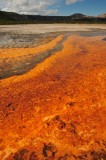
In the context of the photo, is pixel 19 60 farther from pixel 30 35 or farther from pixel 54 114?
pixel 30 35

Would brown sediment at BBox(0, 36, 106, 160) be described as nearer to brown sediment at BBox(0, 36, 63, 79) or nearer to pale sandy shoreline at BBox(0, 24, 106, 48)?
brown sediment at BBox(0, 36, 63, 79)

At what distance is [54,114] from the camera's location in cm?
487

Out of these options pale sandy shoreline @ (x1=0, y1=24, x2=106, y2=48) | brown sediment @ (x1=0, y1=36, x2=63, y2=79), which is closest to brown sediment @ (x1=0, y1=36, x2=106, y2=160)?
brown sediment @ (x1=0, y1=36, x2=63, y2=79)

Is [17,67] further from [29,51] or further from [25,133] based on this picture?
[25,133]

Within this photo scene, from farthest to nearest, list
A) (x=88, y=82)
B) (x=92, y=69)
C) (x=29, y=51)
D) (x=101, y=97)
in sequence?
(x=29, y=51), (x=92, y=69), (x=88, y=82), (x=101, y=97)

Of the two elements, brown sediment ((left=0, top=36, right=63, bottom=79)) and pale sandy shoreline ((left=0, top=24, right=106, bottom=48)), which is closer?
brown sediment ((left=0, top=36, right=63, bottom=79))

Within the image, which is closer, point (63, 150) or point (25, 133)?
point (63, 150)

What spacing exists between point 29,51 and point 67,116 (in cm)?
672

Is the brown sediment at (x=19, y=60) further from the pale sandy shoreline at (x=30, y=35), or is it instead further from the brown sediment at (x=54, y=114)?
the pale sandy shoreline at (x=30, y=35)

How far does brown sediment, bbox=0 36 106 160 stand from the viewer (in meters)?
3.78

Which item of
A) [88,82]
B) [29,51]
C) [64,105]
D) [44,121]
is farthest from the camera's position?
[29,51]

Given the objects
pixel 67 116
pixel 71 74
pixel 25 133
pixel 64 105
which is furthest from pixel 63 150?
pixel 71 74

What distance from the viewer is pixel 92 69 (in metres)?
7.89

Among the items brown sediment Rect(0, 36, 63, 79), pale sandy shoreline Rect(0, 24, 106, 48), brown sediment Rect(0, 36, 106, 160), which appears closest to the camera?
brown sediment Rect(0, 36, 106, 160)
